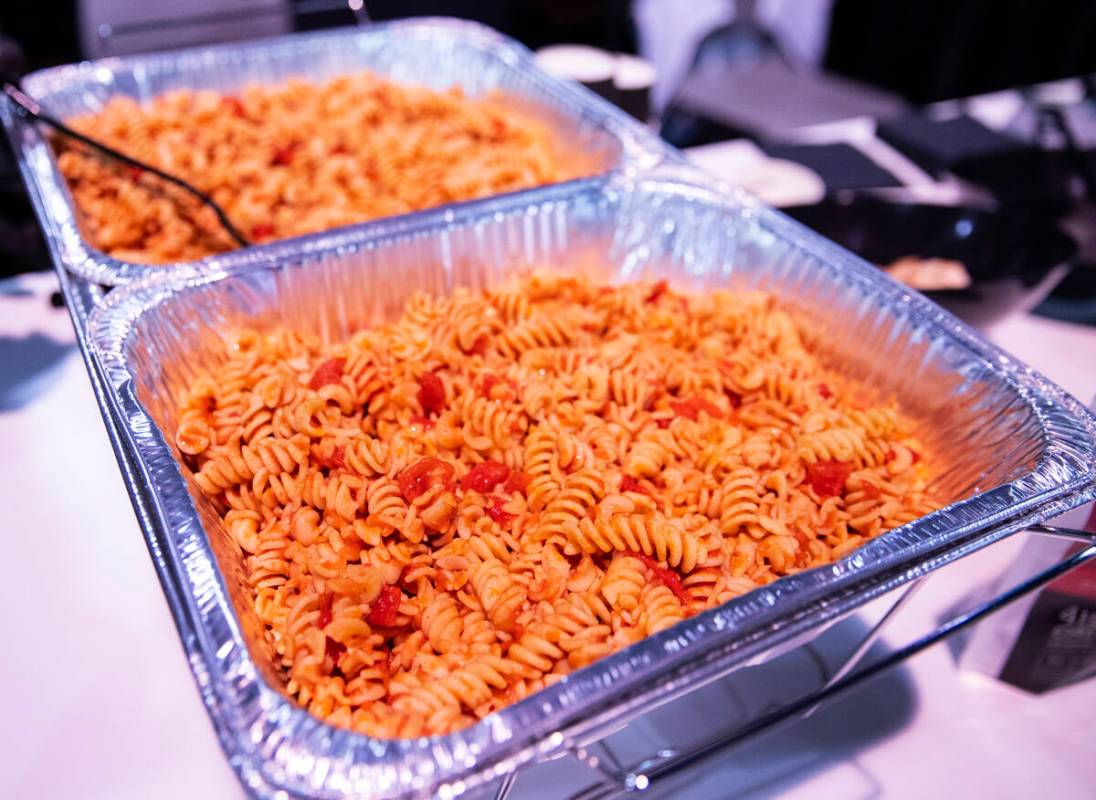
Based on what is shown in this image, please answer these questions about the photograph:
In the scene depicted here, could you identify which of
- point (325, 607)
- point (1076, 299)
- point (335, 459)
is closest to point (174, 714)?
point (325, 607)

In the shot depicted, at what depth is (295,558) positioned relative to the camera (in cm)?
136

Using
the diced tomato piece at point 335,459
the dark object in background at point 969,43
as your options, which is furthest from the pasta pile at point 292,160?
the dark object in background at point 969,43

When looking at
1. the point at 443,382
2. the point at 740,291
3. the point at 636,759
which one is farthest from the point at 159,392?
the point at 740,291

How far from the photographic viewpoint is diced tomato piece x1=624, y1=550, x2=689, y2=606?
133 centimetres

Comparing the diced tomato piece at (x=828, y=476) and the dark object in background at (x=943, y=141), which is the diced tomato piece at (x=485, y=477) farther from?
the dark object in background at (x=943, y=141)

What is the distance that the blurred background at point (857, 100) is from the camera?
7.91ft

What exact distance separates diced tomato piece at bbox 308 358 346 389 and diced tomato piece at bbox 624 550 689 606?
0.73m

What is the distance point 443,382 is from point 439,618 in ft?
1.89

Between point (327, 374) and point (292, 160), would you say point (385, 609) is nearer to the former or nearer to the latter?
point (327, 374)

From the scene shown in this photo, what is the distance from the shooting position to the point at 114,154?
6.65 ft

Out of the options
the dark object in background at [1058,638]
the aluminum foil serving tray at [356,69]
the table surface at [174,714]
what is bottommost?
the table surface at [174,714]

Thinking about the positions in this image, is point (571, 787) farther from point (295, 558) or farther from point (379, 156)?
point (379, 156)

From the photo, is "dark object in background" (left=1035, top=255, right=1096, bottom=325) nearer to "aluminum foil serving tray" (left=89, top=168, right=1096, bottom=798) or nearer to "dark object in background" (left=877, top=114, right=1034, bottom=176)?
→ "dark object in background" (left=877, top=114, right=1034, bottom=176)

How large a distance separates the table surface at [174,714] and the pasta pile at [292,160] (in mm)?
815
